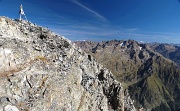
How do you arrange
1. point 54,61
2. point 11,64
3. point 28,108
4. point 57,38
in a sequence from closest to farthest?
point 28,108, point 11,64, point 54,61, point 57,38

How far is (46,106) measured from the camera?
28.6 metres

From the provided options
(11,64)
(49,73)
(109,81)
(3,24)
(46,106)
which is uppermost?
(3,24)

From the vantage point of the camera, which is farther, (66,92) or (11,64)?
(66,92)

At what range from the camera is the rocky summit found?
26344mm

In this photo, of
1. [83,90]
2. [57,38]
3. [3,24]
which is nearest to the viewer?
[3,24]

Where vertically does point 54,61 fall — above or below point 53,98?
above

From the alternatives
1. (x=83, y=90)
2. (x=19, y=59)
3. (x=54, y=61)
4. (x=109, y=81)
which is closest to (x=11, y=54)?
(x=19, y=59)

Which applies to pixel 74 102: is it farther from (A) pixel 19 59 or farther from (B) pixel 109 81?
(B) pixel 109 81

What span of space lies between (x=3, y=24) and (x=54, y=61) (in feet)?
33.6

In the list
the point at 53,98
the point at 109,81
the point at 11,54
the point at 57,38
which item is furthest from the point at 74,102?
the point at 109,81

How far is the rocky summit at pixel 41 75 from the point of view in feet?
86.4

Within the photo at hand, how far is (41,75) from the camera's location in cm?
3030

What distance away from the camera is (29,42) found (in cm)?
3453

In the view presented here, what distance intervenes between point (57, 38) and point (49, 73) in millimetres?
15706
